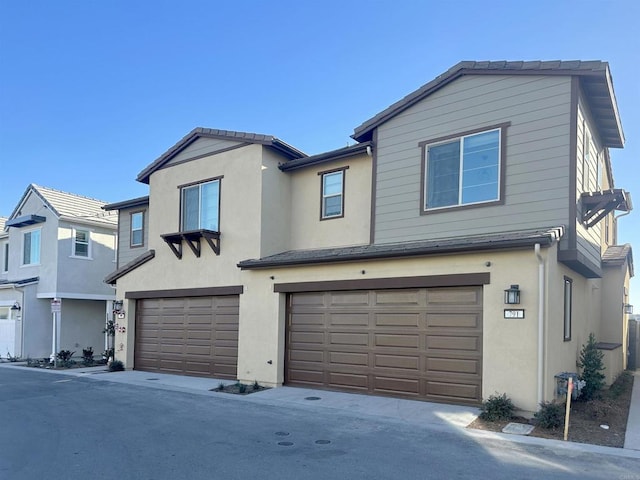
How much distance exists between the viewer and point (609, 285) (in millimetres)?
15734

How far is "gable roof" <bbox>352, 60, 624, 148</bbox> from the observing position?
31.5 ft

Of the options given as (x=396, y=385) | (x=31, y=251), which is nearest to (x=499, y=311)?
(x=396, y=385)

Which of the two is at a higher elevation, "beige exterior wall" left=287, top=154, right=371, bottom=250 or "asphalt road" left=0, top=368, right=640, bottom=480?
"beige exterior wall" left=287, top=154, right=371, bottom=250

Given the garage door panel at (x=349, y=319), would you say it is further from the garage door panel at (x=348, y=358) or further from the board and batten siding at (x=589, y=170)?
the board and batten siding at (x=589, y=170)

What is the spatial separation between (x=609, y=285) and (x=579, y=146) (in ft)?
26.0

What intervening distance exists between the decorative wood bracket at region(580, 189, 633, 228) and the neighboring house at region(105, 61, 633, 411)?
1.7 inches

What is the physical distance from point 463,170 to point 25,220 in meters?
19.6

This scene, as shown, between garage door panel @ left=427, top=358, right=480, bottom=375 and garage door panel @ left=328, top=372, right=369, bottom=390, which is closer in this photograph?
garage door panel @ left=427, top=358, right=480, bottom=375

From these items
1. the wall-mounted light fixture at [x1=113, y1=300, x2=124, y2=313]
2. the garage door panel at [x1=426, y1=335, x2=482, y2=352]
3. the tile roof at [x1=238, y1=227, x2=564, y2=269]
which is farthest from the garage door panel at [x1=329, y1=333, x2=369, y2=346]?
the wall-mounted light fixture at [x1=113, y1=300, x2=124, y2=313]

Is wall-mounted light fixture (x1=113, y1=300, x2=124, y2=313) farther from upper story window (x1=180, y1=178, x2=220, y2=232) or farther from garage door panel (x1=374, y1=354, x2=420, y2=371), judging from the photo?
garage door panel (x1=374, y1=354, x2=420, y2=371)

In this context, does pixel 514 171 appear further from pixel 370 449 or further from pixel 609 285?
pixel 609 285

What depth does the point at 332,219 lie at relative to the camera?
43.6ft

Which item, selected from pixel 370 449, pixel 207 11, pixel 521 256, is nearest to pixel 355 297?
pixel 521 256

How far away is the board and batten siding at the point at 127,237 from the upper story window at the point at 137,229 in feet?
0.39
